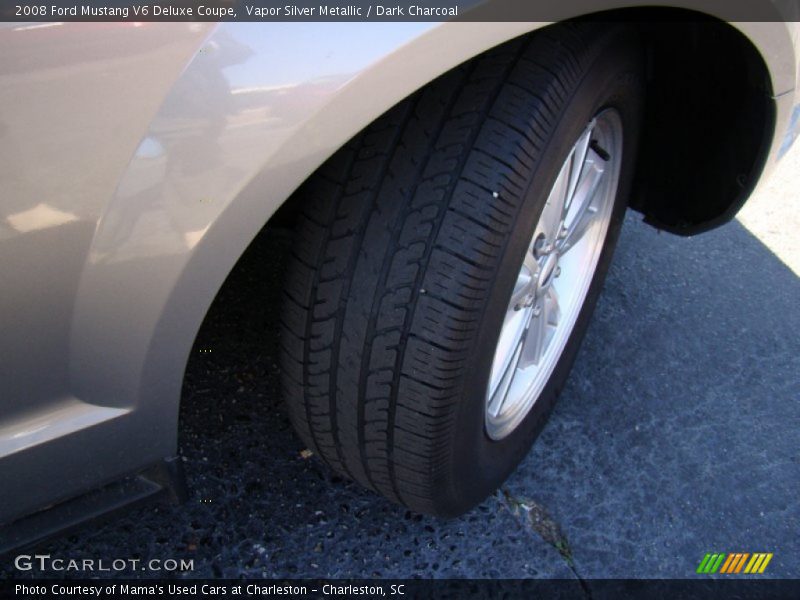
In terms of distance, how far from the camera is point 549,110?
1194 mm

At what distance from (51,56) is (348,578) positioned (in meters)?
1.16

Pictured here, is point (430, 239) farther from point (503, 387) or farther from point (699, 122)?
point (699, 122)

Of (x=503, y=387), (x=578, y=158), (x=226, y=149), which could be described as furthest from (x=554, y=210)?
(x=226, y=149)

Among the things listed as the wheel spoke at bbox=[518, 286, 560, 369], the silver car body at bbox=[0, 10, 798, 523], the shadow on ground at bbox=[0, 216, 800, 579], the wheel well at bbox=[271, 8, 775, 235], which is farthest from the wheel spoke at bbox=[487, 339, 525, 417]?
the silver car body at bbox=[0, 10, 798, 523]

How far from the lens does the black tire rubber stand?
116 cm

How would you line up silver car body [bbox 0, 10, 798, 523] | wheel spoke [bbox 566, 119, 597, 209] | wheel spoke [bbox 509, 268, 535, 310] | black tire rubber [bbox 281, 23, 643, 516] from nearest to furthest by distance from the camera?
1. silver car body [bbox 0, 10, 798, 523]
2. black tire rubber [bbox 281, 23, 643, 516]
3. wheel spoke [bbox 566, 119, 597, 209]
4. wheel spoke [bbox 509, 268, 535, 310]

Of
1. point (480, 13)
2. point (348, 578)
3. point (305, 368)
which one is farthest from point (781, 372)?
point (480, 13)

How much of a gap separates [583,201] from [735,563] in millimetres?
862

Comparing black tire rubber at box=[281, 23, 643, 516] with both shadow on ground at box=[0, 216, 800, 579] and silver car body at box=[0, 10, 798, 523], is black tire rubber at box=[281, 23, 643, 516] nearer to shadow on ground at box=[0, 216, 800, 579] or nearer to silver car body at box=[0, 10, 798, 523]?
silver car body at box=[0, 10, 798, 523]

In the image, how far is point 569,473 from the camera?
1.90 m

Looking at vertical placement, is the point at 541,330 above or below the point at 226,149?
below

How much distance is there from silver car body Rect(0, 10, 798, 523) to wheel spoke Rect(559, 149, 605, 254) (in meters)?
0.72

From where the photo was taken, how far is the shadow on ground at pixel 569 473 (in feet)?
5.44

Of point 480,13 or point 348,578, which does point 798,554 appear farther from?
point 480,13
